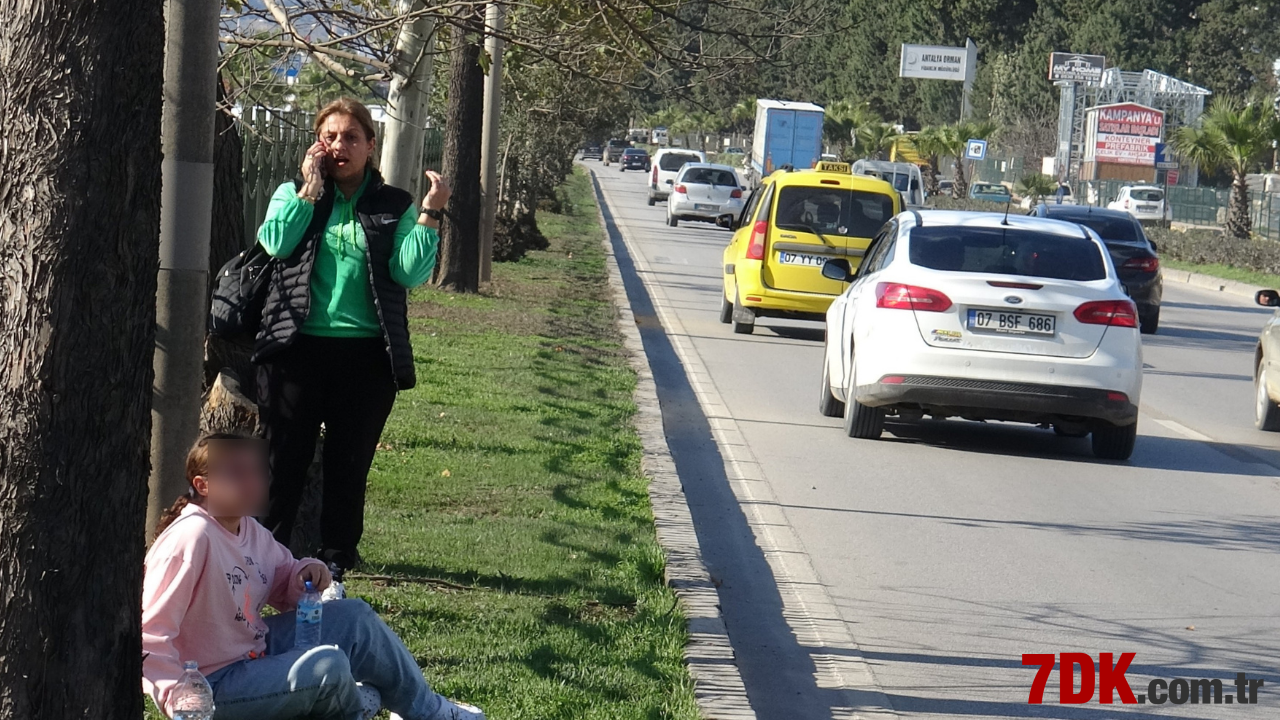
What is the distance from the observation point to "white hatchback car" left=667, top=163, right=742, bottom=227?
1570 inches

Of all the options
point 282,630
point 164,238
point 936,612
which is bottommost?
point 936,612

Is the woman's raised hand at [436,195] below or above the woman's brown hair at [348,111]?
below

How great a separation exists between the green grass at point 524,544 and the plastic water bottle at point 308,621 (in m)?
0.79

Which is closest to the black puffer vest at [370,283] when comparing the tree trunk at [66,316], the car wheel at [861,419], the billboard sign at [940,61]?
the tree trunk at [66,316]

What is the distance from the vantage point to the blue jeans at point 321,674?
3904mm

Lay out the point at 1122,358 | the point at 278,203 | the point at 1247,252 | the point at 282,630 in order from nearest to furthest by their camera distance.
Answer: the point at 282,630 < the point at 278,203 < the point at 1122,358 < the point at 1247,252

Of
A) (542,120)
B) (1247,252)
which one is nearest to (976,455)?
(542,120)

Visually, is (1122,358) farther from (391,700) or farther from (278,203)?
(391,700)

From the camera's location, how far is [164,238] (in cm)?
502

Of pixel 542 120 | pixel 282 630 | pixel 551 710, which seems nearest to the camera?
pixel 282 630

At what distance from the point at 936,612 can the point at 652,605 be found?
1289 mm

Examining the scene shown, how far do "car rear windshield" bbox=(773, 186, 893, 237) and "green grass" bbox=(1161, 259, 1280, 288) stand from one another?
16.7m

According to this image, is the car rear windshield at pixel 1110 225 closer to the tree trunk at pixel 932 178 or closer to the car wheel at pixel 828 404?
the car wheel at pixel 828 404

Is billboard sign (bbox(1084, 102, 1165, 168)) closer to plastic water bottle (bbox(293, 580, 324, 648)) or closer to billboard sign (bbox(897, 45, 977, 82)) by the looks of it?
billboard sign (bbox(897, 45, 977, 82))
